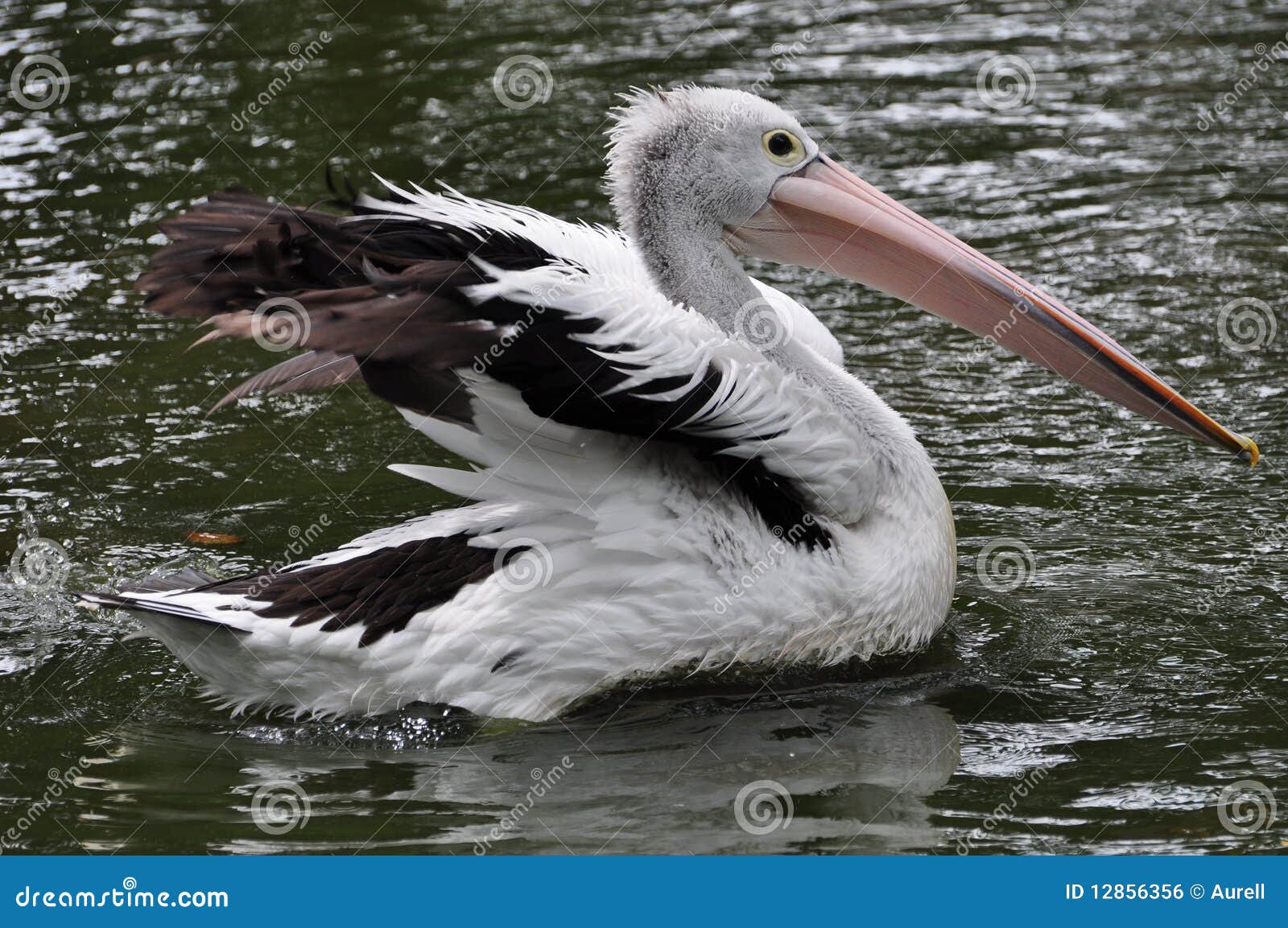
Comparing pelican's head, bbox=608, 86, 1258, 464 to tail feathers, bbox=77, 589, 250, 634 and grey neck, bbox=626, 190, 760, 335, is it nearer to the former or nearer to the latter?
grey neck, bbox=626, 190, 760, 335

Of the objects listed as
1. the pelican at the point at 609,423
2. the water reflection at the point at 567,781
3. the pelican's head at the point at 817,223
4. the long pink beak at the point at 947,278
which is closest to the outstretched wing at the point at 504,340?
the pelican at the point at 609,423

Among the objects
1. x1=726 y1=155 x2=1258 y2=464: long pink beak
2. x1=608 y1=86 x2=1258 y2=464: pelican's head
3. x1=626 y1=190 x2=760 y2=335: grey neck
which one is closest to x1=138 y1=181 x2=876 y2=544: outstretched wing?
x1=626 y1=190 x2=760 y2=335: grey neck

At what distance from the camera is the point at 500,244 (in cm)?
518

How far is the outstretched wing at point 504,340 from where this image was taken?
15.8ft

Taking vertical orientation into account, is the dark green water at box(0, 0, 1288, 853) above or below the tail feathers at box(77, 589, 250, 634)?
above

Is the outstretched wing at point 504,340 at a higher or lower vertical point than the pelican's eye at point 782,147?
lower

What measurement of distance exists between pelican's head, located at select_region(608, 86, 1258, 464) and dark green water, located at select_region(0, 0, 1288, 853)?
3.34 feet

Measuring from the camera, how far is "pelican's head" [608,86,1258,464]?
5594 millimetres

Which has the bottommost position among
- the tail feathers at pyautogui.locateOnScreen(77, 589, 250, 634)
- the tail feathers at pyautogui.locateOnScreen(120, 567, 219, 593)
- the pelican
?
the tail feathers at pyautogui.locateOnScreen(77, 589, 250, 634)

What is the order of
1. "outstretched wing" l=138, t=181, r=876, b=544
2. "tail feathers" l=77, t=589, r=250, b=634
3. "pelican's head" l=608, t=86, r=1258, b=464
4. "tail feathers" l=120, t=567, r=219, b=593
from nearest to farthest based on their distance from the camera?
"outstretched wing" l=138, t=181, r=876, b=544
"tail feathers" l=77, t=589, r=250, b=634
"pelican's head" l=608, t=86, r=1258, b=464
"tail feathers" l=120, t=567, r=219, b=593

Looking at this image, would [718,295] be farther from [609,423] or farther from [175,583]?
[175,583]

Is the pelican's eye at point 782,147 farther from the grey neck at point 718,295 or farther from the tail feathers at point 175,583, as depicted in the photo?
the tail feathers at point 175,583

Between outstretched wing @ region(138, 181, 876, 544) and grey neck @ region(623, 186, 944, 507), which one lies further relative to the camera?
grey neck @ region(623, 186, 944, 507)

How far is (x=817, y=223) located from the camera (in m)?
5.78
